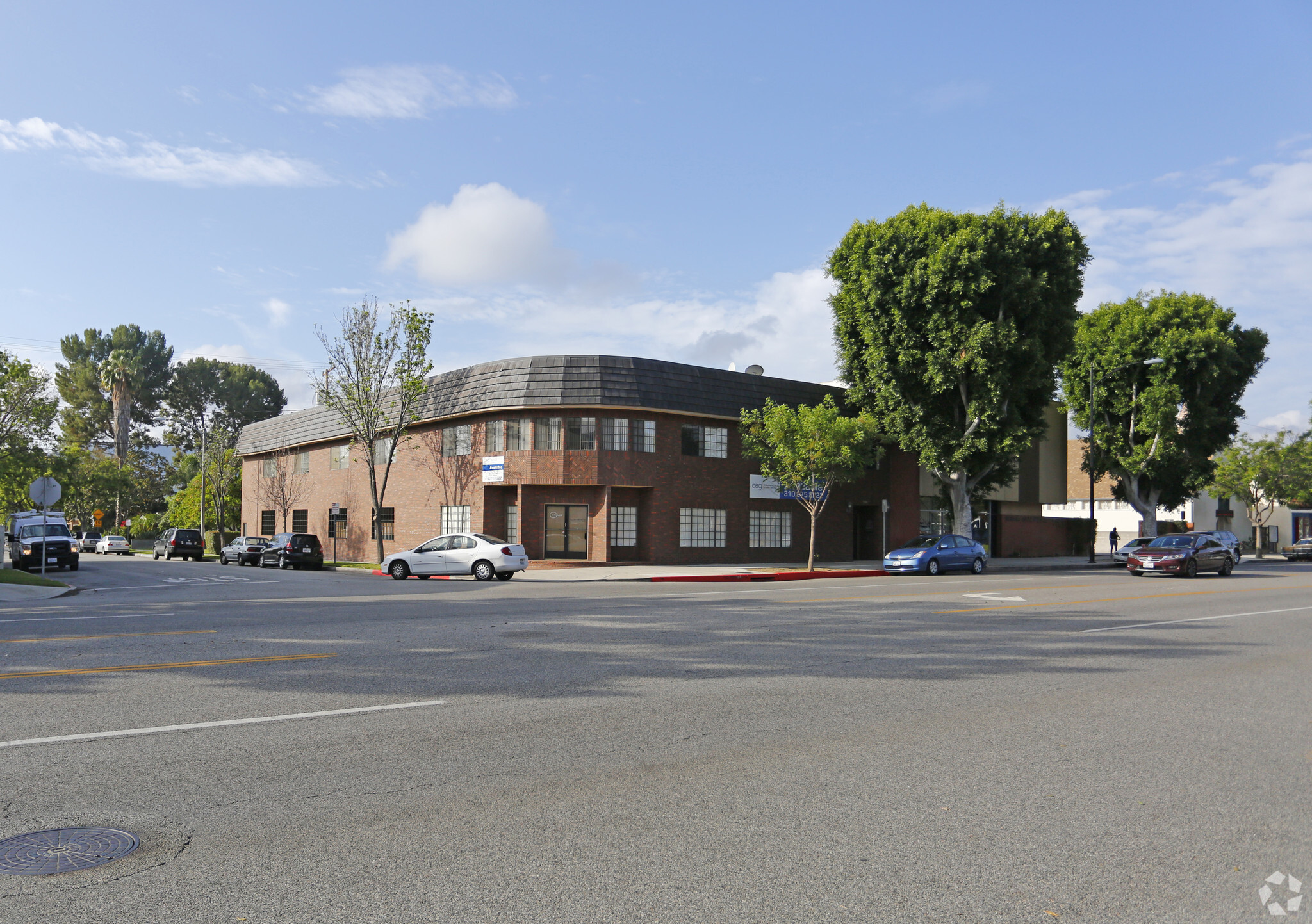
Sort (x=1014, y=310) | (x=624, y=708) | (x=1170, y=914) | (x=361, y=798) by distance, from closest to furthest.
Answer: (x=1170, y=914), (x=361, y=798), (x=624, y=708), (x=1014, y=310)

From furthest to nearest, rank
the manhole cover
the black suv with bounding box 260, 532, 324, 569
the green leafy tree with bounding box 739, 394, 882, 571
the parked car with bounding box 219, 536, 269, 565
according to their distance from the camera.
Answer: the parked car with bounding box 219, 536, 269, 565, the black suv with bounding box 260, 532, 324, 569, the green leafy tree with bounding box 739, 394, 882, 571, the manhole cover

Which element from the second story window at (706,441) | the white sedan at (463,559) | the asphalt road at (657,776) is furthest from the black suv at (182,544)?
the asphalt road at (657,776)

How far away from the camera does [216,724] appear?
6648mm

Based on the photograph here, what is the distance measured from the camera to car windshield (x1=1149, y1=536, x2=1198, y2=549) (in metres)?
31.0

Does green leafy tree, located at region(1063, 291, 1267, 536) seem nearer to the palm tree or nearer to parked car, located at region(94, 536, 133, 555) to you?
parked car, located at region(94, 536, 133, 555)

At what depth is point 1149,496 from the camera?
49031 mm

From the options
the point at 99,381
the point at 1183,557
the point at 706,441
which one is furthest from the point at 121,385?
the point at 1183,557

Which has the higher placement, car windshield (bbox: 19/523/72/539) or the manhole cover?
car windshield (bbox: 19/523/72/539)

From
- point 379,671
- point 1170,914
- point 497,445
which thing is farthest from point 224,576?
point 1170,914

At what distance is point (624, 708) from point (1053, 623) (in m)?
9.45

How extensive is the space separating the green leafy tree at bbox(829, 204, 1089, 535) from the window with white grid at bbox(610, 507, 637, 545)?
33.1 ft

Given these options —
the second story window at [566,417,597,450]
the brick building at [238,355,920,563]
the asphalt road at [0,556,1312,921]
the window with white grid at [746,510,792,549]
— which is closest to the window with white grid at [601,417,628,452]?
the brick building at [238,355,920,563]

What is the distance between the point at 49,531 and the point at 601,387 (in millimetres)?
24889

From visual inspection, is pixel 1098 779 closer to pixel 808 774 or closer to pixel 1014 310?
pixel 808 774
